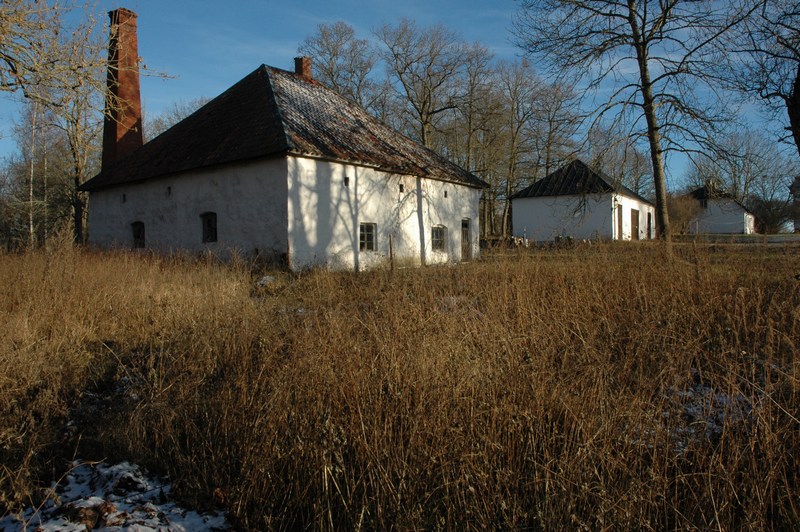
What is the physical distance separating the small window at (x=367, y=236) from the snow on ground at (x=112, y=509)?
13.0m

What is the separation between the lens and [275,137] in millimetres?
13633

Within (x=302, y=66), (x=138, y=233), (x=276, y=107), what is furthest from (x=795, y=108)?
(x=138, y=233)

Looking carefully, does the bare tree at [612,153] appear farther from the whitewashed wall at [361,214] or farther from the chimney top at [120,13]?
the chimney top at [120,13]

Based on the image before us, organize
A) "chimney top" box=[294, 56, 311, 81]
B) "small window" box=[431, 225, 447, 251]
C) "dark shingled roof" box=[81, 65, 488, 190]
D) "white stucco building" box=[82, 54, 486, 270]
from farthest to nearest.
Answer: "chimney top" box=[294, 56, 311, 81], "small window" box=[431, 225, 447, 251], "dark shingled roof" box=[81, 65, 488, 190], "white stucco building" box=[82, 54, 486, 270]

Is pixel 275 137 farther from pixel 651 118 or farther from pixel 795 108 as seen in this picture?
pixel 795 108

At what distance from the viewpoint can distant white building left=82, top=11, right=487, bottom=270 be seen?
13.9 metres

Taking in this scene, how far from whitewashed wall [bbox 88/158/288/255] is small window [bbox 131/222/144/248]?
0.17 m

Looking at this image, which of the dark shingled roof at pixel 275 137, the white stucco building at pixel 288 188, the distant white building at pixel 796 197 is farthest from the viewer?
the distant white building at pixel 796 197

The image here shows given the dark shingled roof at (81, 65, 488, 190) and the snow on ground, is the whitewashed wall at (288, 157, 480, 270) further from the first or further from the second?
the snow on ground

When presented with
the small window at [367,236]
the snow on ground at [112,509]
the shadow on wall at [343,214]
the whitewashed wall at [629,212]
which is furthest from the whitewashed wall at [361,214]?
the whitewashed wall at [629,212]

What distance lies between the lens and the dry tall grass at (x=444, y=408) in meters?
2.43

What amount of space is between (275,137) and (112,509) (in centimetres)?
1206

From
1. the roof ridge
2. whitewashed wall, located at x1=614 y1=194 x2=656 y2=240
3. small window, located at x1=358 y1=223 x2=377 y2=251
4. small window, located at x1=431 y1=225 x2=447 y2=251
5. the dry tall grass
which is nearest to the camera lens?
the dry tall grass

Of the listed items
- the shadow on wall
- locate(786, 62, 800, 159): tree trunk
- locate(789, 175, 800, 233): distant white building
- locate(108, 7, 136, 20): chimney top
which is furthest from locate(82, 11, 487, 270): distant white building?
locate(789, 175, 800, 233): distant white building
